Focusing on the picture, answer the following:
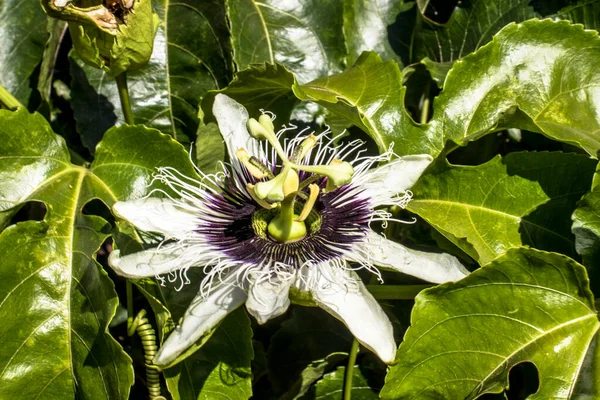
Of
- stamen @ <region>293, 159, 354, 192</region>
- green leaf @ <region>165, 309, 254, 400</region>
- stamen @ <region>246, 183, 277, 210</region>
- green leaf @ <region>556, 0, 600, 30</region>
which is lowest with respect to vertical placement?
green leaf @ <region>165, 309, 254, 400</region>

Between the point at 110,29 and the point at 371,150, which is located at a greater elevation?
the point at 110,29

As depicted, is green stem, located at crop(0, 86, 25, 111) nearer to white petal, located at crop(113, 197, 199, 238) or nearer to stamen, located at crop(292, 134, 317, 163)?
white petal, located at crop(113, 197, 199, 238)

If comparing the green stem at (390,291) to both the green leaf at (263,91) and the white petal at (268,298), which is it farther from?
the green leaf at (263,91)

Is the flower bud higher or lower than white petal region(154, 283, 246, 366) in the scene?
higher

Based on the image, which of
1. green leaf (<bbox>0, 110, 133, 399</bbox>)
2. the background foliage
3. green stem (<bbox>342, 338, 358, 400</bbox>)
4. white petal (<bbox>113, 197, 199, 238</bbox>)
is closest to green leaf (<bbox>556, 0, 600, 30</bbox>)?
the background foliage

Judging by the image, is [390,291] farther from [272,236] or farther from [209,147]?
[209,147]

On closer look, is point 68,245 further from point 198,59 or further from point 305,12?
point 305,12

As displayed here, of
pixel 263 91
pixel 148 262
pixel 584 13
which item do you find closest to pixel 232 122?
pixel 263 91
